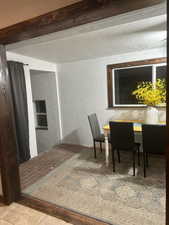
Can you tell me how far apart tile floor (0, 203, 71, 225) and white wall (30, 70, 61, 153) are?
2.58 meters

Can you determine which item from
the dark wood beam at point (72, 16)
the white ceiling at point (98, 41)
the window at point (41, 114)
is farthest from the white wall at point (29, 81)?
the dark wood beam at point (72, 16)

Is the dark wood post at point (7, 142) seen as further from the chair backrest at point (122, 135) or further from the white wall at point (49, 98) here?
the white wall at point (49, 98)

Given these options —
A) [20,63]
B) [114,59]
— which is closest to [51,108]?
[20,63]

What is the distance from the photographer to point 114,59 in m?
3.51

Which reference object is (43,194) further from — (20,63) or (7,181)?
(20,63)

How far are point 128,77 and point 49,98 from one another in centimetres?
213

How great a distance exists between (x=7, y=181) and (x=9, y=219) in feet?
1.26

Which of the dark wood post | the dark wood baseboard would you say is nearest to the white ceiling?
the dark wood post

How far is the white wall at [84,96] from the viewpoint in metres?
3.58

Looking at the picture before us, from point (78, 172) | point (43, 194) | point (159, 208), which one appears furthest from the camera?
point (78, 172)

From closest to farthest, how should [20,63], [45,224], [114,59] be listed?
[45,224], [20,63], [114,59]

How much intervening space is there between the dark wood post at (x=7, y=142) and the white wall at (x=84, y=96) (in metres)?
2.28

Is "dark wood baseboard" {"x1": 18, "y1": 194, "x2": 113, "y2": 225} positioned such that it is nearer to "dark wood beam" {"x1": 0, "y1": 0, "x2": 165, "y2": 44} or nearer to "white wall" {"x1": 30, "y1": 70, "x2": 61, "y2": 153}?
"dark wood beam" {"x1": 0, "y1": 0, "x2": 165, "y2": 44}

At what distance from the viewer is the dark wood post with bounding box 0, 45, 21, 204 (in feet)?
5.72
